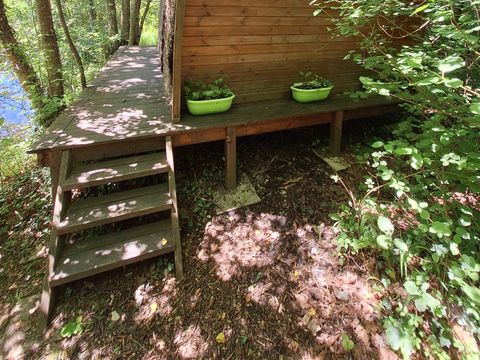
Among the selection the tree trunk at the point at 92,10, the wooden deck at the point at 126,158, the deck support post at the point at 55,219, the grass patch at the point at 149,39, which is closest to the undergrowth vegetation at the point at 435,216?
the wooden deck at the point at 126,158

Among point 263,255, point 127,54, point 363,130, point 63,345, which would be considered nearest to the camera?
point 63,345

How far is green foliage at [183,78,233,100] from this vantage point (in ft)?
9.05

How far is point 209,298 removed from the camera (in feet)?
6.79

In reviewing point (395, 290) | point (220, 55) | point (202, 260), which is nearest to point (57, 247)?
point (202, 260)

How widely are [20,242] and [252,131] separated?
2747 millimetres

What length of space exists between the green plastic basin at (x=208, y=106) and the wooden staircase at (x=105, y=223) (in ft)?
1.99

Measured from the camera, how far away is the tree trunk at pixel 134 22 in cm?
767

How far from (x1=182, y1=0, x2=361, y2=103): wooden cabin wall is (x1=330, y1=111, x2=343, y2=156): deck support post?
25.1 inches

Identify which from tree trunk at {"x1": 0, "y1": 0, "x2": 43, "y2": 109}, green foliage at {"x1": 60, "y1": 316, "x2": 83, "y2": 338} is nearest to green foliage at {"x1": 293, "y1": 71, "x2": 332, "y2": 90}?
green foliage at {"x1": 60, "y1": 316, "x2": 83, "y2": 338}

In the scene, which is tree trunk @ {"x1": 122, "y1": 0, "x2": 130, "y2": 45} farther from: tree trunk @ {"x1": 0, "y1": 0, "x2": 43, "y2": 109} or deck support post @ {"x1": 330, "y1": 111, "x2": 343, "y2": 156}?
deck support post @ {"x1": 330, "y1": 111, "x2": 343, "y2": 156}

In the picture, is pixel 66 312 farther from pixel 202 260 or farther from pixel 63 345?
pixel 202 260

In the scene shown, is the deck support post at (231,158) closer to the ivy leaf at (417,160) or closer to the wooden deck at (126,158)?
the wooden deck at (126,158)

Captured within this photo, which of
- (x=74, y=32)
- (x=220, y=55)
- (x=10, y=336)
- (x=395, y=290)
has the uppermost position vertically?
(x=74, y=32)

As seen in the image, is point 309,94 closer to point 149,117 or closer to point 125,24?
point 149,117
